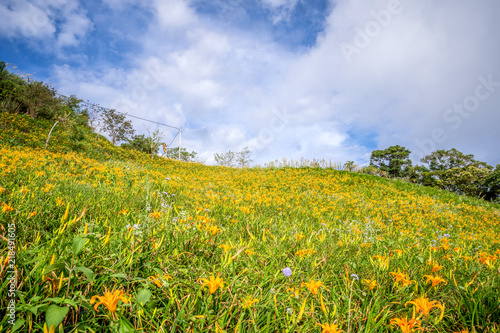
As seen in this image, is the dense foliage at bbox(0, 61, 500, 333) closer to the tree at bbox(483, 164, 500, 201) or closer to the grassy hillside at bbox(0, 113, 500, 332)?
the grassy hillside at bbox(0, 113, 500, 332)

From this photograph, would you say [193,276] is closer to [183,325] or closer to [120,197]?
[183,325]

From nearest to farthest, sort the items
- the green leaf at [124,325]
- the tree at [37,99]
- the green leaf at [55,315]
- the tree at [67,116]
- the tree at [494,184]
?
the green leaf at [55,315] < the green leaf at [124,325] < the tree at [67,116] < the tree at [37,99] < the tree at [494,184]

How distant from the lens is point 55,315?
2.98ft

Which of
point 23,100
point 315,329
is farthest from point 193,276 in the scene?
point 23,100

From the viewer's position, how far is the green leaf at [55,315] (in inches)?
34.9

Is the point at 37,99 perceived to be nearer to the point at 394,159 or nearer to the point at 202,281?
the point at 202,281

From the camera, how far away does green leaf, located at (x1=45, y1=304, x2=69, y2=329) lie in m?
0.89

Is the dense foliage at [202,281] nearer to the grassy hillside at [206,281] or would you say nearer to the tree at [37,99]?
the grassy hillside at [206,281]

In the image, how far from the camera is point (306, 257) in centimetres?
223

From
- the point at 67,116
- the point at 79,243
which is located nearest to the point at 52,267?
the point at 79,243

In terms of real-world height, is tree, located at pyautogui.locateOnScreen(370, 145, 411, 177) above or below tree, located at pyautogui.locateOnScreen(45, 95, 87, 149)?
above

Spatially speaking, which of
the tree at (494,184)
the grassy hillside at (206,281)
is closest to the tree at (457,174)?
the tree at (494,184)

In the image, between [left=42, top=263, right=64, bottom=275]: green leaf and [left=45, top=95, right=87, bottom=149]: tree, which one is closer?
[left=42, top=263, right=64, bottom=275]: green leaf

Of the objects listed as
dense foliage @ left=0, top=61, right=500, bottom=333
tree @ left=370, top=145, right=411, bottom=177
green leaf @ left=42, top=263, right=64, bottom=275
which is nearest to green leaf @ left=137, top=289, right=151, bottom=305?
dense foliage @ left=0, top=61, right=500, bottom=333
